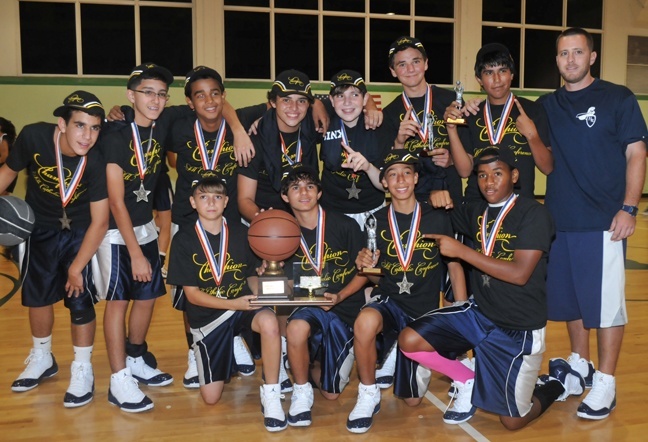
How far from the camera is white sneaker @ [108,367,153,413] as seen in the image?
4062 mm

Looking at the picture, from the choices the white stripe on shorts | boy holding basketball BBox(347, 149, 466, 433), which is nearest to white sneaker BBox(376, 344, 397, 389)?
boy holding basketball BBox(347, 149, 466, 433)

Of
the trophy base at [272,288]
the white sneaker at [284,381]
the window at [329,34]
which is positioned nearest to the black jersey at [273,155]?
the trophy base at [272,288]

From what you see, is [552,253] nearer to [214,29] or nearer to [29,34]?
[214,29]

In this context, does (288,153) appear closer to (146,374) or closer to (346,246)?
(346,246)

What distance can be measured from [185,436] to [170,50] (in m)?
12.7

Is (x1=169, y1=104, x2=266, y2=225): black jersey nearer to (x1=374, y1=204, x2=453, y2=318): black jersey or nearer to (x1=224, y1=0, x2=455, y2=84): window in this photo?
(x1=374, y1=204, x2=453, y2=318): black jersey

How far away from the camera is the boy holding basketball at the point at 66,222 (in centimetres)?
413

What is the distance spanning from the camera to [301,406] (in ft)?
12.7

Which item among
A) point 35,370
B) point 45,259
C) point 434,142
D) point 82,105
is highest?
point 82,105

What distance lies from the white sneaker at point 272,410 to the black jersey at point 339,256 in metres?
0.67

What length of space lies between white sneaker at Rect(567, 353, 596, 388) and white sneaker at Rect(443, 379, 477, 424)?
88cm

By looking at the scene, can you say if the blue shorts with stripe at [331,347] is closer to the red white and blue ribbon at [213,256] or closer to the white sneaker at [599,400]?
the red white and blue ribbon at [213,256]

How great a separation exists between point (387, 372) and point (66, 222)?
7.94 ft

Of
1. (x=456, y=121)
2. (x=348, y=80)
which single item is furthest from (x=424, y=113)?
(x=348, y=80)
